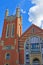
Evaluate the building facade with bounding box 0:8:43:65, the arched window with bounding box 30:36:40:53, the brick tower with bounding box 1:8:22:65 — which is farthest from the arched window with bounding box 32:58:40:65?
the brick tower with bounding box 1:8:22:65

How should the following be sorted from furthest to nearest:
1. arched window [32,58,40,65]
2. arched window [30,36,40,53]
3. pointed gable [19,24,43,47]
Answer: pointed gable [19,24,43,47] < arched window [30,36,40,53] < arched window [32,58,40,65]

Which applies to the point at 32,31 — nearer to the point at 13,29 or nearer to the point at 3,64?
the point at 13,29

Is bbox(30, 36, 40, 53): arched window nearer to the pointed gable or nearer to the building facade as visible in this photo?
the building facade

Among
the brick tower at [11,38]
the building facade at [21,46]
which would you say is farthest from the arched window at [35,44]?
the brick tower at [11,38]

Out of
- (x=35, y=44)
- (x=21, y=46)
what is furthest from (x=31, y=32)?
(x=21, y=46)

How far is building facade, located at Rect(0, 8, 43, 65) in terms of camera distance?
3115 cm

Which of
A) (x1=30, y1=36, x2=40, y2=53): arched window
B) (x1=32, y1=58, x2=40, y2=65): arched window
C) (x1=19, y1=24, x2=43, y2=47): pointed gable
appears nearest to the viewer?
(x1=32, y1=58, x2=40, y2=65): arched window

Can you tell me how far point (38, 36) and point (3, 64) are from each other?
28.9 feet

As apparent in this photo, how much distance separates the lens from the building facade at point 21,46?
3115 cm

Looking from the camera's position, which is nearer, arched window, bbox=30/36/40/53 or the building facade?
the building facade

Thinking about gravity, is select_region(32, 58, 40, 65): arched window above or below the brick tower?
below

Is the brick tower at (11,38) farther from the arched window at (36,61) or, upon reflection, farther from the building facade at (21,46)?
the arched window at (36,61)

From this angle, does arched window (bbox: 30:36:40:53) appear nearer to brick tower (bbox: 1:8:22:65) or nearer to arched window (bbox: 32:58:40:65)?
arched window (bbox: 32:58:40:65)

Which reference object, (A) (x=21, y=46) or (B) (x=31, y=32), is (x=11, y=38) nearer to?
(A) (x=21, y=46)
